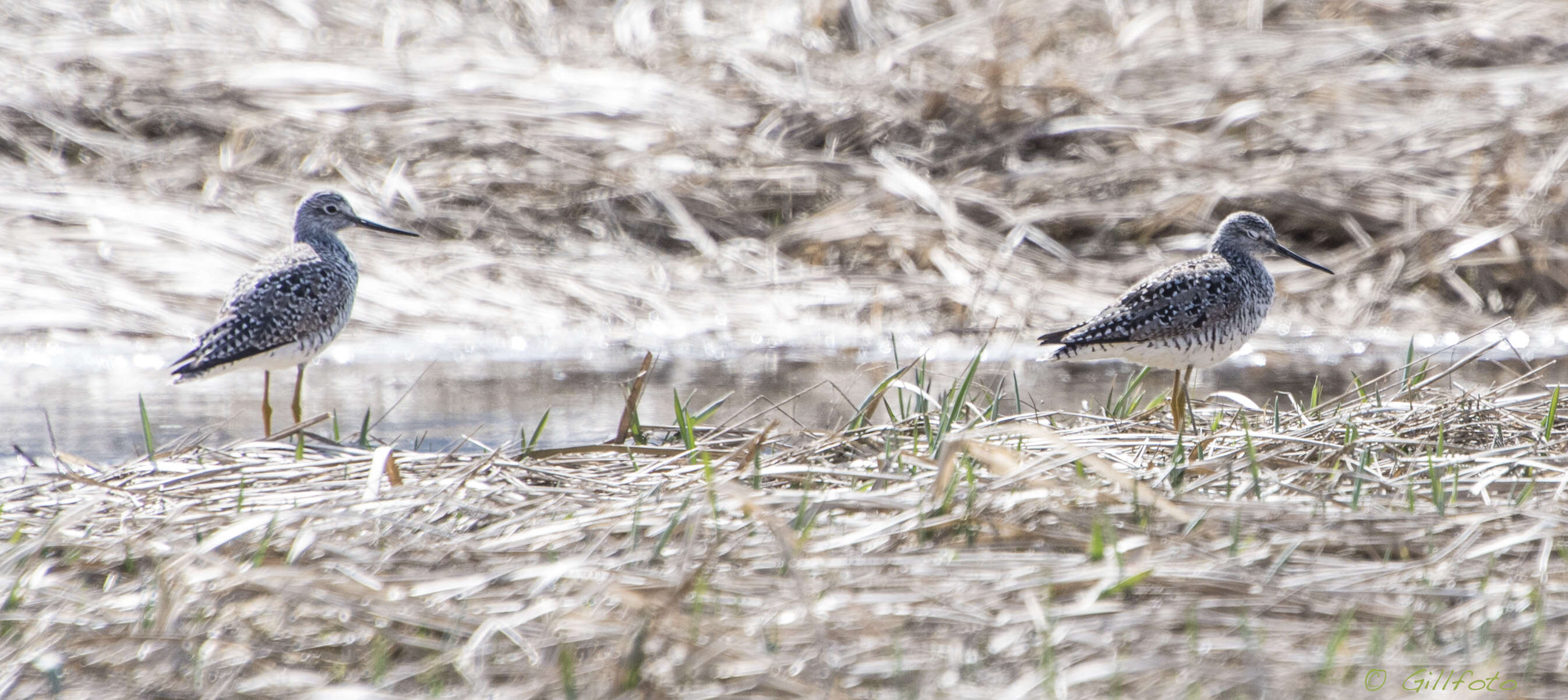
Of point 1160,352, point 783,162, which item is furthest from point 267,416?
point 783,162

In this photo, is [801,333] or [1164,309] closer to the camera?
[1164,309]

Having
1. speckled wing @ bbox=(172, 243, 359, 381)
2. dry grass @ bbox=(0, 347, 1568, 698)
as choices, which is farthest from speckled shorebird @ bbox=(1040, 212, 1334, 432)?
speckled wing @ bbox=(172, 243, 359, 381)

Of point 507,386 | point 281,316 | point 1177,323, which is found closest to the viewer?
point 1177,323

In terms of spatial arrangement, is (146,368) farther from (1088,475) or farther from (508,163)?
(1088,475)

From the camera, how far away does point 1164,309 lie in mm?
6234

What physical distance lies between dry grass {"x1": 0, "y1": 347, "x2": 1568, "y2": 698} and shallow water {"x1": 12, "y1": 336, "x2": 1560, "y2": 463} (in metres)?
1.92

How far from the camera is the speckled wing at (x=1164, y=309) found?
617 cm

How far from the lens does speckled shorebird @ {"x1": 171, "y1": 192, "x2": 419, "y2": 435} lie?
6.36 meters

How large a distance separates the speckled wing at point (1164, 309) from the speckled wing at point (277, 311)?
3.08 meters

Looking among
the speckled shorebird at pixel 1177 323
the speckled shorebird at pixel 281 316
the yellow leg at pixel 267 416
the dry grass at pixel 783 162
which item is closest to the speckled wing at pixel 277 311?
the speckled shorebird at pixel 281 316

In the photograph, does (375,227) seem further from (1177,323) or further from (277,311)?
(1177,323)

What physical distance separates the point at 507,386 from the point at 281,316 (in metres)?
1.28

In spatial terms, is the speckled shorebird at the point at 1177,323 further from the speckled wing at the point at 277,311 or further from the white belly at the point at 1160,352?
the speckled wing at the point at 277,311

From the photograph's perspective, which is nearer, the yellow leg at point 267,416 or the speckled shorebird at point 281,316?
the speckled shorebird at point 281,316
